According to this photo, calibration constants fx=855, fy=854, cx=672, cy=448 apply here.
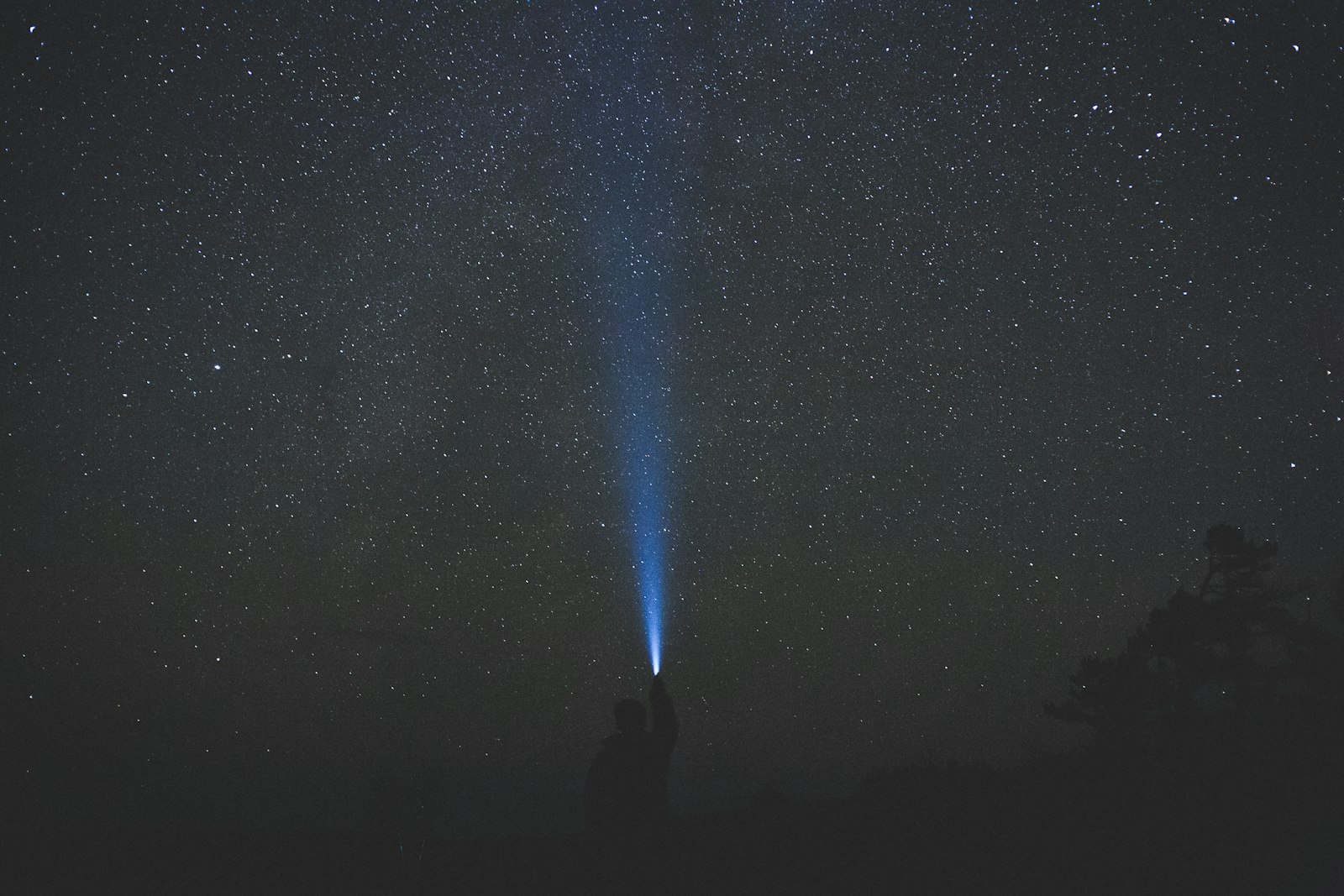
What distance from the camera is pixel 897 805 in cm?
1038

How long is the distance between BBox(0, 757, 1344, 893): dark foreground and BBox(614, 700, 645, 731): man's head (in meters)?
2.07

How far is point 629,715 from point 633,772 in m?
0.92

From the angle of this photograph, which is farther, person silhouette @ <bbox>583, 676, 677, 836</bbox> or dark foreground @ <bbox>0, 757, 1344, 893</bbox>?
person silhouette @ <bbox>583, 676, 677, 836</bbox>

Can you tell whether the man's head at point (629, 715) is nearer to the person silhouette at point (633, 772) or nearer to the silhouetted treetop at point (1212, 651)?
the person silhouette at point (633, 772)

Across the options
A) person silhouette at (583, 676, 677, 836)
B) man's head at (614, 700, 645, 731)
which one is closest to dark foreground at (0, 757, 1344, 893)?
person silhouette at (583, 676, 677, 836)

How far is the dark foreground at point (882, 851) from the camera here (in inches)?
286

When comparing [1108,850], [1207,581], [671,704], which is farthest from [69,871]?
[1207,581]

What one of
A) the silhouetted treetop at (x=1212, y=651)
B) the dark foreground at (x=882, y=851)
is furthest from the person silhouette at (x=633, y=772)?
the silhouetted treetop at (x=1212, y=651)

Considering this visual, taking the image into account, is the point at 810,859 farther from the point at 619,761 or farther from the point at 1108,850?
the point at 619,761

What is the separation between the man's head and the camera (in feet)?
43.9

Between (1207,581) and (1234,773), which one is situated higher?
(1207,581)

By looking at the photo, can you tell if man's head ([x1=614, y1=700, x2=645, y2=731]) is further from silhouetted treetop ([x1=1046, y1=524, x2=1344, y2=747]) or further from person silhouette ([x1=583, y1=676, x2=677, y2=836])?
silhouetted treetop ([x1=1046, y1=524, x2=1344, y2=747])

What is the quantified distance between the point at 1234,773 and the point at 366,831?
34.7 ft

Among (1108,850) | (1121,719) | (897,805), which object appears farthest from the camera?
(1121,719)
